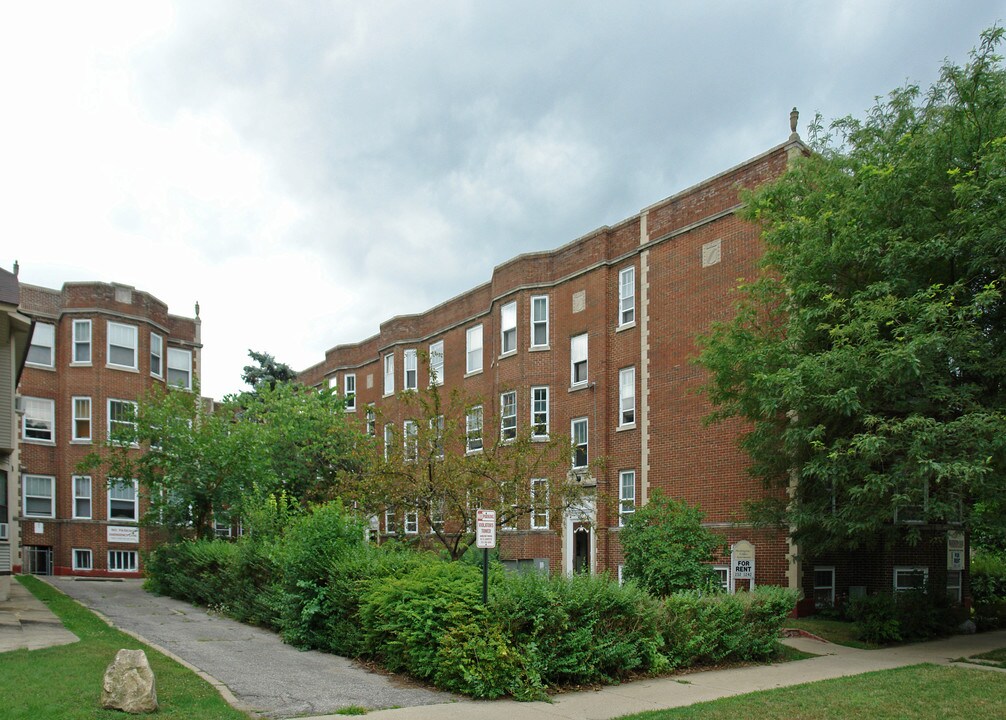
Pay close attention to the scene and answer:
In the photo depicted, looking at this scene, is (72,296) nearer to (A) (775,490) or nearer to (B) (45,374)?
(B) (45,374)

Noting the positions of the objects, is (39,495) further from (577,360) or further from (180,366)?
(577,360)

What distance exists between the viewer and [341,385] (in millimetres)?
45844

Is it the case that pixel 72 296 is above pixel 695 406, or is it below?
above

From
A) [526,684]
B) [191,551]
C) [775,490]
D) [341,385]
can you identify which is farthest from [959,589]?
[341,385]

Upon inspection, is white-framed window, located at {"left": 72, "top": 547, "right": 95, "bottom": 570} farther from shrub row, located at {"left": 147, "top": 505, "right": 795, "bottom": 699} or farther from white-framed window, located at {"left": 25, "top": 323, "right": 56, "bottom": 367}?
shrub row, located at {"left": 147, "top": 505, "right": 795, "bottom": 699}

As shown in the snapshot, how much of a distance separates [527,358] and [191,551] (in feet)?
41.1

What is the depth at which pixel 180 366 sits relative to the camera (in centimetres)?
4047

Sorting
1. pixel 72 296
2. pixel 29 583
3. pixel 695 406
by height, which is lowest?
pixel 29 583

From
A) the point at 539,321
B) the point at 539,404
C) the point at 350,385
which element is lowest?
the point at 539,404

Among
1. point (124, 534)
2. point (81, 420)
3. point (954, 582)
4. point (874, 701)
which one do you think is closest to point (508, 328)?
point (954, 582)

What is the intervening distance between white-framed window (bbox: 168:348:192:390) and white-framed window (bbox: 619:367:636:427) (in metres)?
22.3

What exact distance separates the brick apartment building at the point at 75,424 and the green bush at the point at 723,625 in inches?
966

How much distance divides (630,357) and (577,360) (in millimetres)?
2460

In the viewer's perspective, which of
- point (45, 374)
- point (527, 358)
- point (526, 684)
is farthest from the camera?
point (45, 374)
